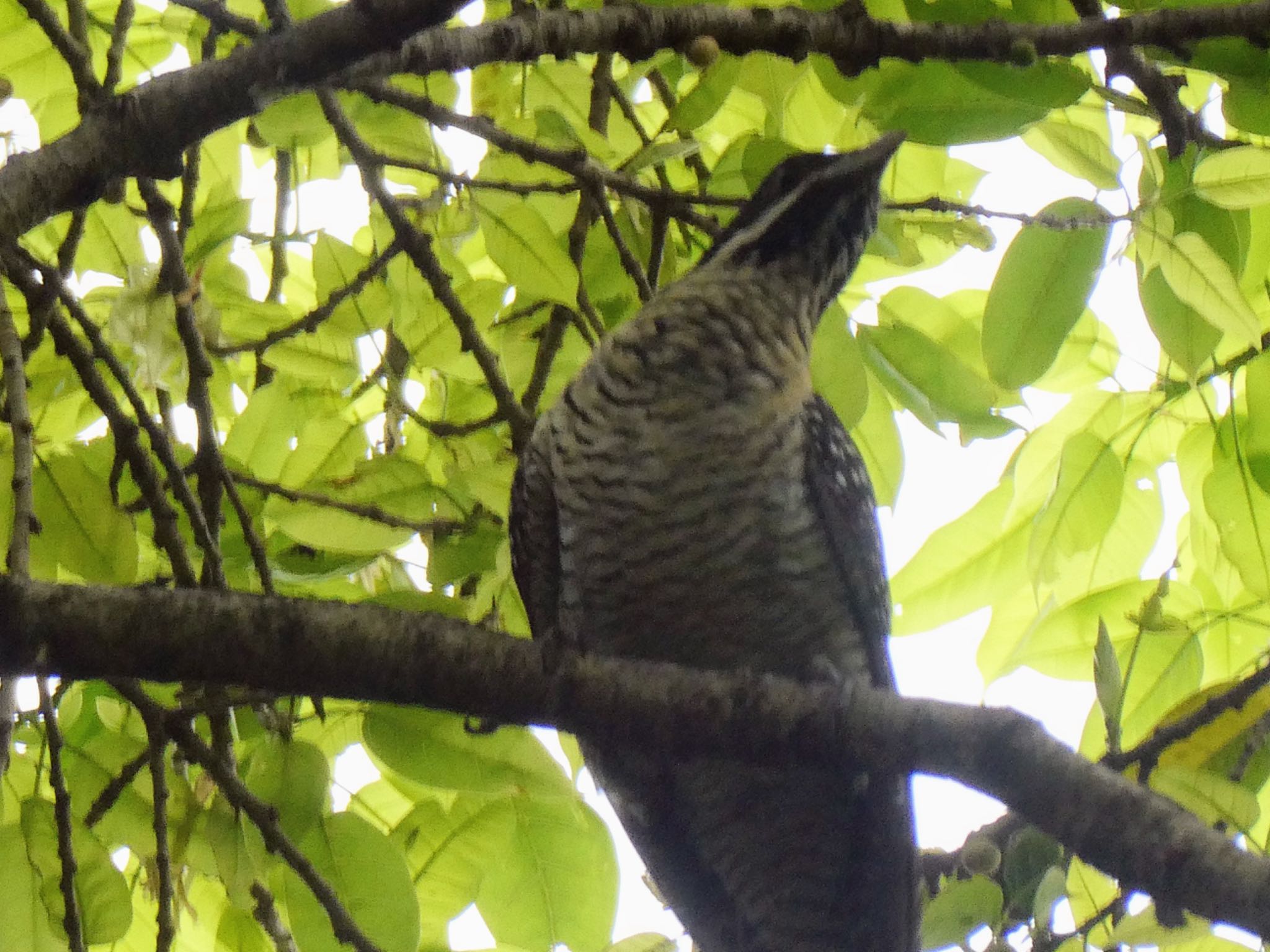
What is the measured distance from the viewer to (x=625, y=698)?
1.62 meters

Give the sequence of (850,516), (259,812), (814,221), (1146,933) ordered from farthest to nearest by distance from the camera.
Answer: (814,221)
(850,516)
(259,812)
(1146,933)

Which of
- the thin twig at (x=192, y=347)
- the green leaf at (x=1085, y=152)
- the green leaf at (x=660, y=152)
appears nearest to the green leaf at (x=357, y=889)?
the thin twig at (x=192, y=347)

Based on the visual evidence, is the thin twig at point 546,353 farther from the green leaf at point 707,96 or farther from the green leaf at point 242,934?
the green leaf at point 242,934

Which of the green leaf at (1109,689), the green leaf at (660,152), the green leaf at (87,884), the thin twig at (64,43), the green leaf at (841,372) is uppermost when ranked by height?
the thin twig at (64,43)

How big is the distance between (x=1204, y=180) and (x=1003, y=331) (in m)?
0.34

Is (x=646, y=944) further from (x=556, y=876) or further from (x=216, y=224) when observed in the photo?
(x=216, y=224)

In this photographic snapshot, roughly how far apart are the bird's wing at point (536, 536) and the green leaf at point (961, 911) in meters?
0.81

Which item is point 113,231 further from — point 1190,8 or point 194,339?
point 1190,8

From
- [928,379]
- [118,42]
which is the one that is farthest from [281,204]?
[928,379]

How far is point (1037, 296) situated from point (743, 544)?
0.64 meters

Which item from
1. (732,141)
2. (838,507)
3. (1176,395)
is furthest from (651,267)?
(1176,395)

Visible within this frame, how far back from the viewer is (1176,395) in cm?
225

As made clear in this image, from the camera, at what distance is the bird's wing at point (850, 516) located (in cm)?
235

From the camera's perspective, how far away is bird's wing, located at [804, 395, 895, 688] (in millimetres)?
2346
